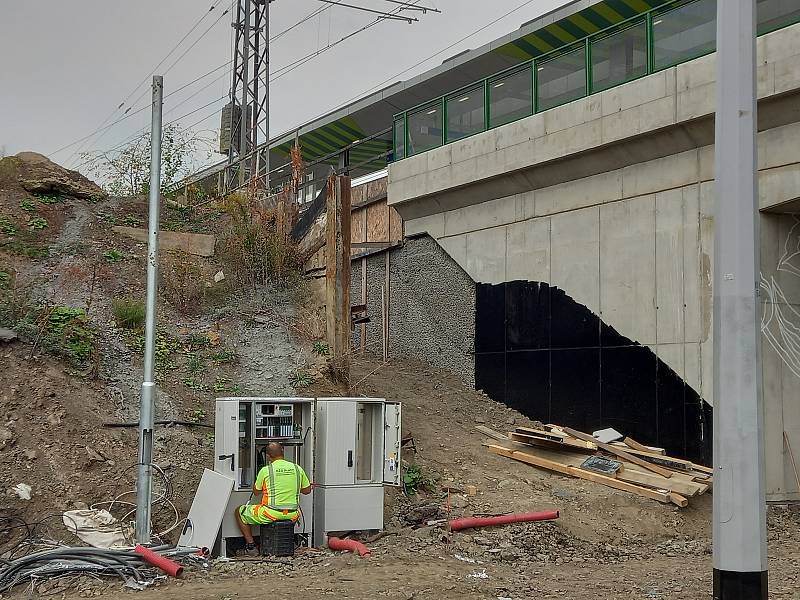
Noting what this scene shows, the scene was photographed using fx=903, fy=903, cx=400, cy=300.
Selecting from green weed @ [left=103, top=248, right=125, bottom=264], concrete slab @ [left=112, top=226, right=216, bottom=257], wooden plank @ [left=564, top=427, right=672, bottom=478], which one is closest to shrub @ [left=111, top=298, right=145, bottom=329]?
green weed @ [left=103, top=248, right=125, bottom=264]

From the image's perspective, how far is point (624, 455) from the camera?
15.3 m

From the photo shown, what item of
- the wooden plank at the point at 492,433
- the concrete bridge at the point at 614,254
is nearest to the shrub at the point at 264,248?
the concrete bridge at the point at 614,254

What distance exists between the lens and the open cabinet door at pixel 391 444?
519 inches

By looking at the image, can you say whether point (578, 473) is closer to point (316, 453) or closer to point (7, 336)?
point (316, 453)

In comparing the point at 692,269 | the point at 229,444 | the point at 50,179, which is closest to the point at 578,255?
the point at 692,269

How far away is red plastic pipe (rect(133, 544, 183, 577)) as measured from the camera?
10.3 meters

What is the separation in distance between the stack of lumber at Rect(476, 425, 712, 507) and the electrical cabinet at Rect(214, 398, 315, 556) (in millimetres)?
4613

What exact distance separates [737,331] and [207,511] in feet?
23.6

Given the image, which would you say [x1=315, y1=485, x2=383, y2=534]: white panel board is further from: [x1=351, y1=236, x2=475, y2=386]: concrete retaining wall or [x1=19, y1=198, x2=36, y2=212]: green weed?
[x1=19, y1=198, x2=36, y2=212]: green weed

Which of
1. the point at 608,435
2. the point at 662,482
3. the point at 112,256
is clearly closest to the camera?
the point at 662,482

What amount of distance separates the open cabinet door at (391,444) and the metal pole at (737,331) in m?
Answer: 6.04

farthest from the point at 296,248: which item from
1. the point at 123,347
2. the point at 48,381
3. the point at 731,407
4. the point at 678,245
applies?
the point at 731,407

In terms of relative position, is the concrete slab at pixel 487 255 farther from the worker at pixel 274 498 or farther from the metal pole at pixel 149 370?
the metal pole at pixel 149 370

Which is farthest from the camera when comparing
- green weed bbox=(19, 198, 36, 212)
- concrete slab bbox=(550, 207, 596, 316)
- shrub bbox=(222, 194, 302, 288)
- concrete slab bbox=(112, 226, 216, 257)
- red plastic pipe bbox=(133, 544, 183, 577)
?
green weed bbox=(19, 198, 36, 212)
